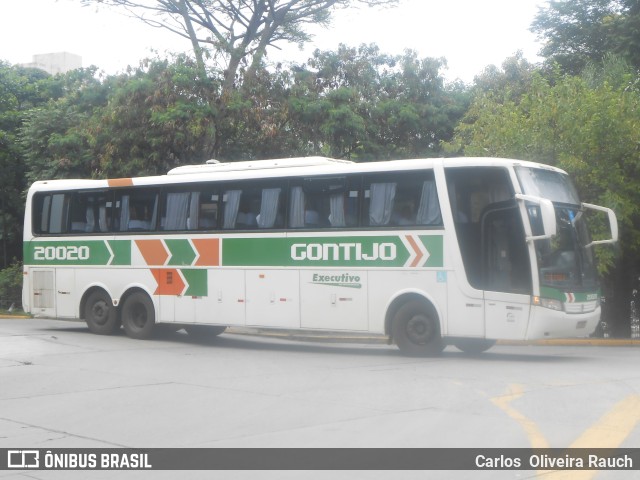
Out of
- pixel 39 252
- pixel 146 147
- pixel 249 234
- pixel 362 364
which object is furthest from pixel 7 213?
pixel 362 364

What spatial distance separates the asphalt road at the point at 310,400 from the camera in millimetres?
9070

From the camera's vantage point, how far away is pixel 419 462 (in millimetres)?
7984

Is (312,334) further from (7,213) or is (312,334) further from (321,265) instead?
(7,213)

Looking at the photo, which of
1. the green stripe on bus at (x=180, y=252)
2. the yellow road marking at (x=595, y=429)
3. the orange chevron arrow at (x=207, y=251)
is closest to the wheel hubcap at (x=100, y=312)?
the green stripe on bus at (x=180, y=252)

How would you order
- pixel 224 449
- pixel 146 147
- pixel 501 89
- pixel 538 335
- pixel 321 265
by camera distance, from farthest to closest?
pixel 501 89 → pixel 146 147 → pixel 321 265 → pixel 538 335 → pixel 224 449

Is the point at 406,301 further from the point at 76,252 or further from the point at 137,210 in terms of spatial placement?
the point at 76,252

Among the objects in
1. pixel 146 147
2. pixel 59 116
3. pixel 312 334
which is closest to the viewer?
pixel 312 334

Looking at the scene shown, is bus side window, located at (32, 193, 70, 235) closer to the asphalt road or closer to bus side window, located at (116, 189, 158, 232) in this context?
bus side window, located at (116, 189, 158, 232)

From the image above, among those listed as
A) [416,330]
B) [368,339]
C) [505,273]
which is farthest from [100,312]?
[505,273]

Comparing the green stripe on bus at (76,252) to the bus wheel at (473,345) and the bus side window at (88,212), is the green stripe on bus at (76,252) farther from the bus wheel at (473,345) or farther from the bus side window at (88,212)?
the bus wheel at (473,345)

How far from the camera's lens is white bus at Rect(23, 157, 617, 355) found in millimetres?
16547

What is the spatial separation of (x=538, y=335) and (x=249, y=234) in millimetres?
6273

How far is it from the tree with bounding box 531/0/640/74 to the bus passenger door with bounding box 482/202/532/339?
20.2 meters

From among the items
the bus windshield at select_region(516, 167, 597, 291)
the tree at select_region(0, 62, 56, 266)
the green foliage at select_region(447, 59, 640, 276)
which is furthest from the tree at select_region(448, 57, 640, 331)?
the tree at select_region(0, 62, 56, 266)
